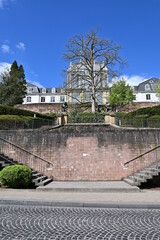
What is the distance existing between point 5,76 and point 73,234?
36131 millimetres

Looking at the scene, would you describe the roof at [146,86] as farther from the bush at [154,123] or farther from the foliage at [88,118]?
the bush at [154,123]

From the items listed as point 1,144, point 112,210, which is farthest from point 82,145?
point 112,210

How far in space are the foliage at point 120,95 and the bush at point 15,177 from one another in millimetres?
28860

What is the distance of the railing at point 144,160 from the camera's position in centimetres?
1188

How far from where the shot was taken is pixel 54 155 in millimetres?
12406

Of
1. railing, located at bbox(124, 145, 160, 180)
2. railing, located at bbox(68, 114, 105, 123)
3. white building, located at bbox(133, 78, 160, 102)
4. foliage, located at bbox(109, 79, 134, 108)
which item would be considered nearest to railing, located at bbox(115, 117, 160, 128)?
railing, located at bbox(68, 114, 105, 123)

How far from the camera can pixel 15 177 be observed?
9406 mm

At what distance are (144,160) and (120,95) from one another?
1062 inches

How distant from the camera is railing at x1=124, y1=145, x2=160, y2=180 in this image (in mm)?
11883

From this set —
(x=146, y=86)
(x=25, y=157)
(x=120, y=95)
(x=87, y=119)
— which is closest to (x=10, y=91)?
(x=87, y=119)

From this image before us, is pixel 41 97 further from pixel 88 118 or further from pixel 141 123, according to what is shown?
pixel 141 123

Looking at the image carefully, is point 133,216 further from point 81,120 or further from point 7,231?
point 81,120

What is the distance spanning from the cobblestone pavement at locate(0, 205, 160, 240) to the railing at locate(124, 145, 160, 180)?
5857 millimetres

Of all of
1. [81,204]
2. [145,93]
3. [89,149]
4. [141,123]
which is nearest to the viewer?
[81,204]
